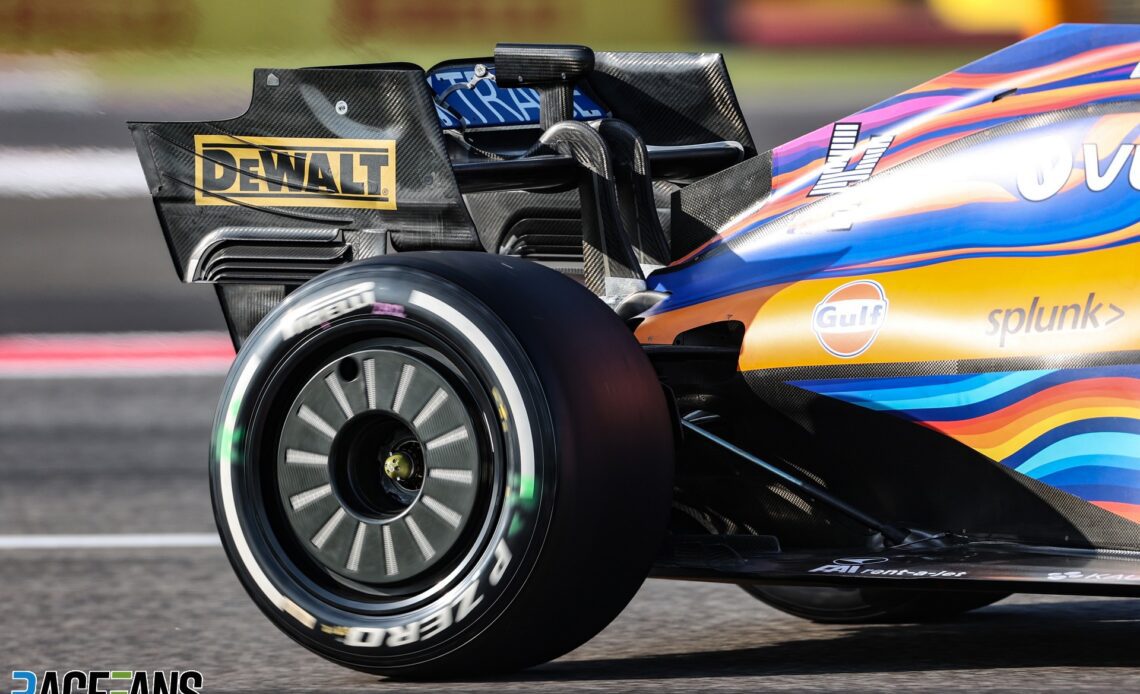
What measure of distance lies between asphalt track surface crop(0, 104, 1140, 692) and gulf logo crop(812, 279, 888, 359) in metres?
0.66

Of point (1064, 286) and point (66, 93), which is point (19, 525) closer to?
point (1064, 286)

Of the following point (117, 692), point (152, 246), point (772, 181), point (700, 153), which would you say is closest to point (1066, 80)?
point (772, 181)

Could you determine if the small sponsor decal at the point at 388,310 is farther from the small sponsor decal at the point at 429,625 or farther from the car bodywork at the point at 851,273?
the small sponsor decal at the point at 429,625

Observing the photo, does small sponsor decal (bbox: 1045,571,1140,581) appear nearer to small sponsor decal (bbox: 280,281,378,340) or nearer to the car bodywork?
the car bodywork

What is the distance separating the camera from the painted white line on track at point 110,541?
6.25 meters

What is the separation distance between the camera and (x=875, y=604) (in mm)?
4855

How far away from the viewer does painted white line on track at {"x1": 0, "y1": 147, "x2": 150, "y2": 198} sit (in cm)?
1140

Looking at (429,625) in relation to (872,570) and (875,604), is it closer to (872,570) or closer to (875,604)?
(872,570)

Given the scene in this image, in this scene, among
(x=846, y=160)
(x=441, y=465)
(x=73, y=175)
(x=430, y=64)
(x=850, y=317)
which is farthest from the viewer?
(x=73, y=175)

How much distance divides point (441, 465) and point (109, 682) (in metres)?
0.86

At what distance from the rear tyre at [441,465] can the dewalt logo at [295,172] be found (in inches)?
14.5

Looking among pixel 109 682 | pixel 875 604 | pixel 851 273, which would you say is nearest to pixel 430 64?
pixel 875 604

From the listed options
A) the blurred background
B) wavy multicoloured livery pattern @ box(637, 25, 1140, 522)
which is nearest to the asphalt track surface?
wavy multicoloured livery pattern @ box(637, 25, 1140, 522)

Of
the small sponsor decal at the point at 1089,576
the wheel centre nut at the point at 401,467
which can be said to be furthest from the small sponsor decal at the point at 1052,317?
the wheel centre nut at the point at 401,467
